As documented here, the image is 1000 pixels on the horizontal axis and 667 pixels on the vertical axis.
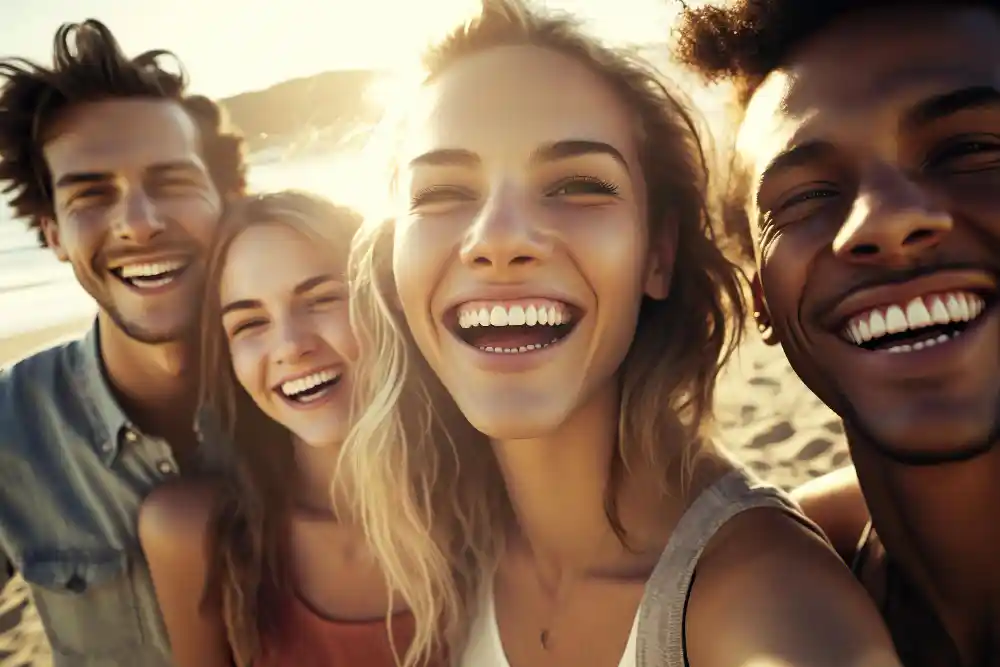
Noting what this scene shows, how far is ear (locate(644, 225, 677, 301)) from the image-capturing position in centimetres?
164

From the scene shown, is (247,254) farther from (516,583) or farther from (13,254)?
(13,254)

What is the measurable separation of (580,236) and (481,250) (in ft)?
→ 0.65

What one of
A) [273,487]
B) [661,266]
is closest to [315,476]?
[273,487]

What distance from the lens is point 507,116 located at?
1.46 meters

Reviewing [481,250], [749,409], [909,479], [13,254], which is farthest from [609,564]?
[13,254]

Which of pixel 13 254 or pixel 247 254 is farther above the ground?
pixel 247 254

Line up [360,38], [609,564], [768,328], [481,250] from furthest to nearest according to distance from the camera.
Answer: [360,38] < [768,328] < [609,564] < [481,250]

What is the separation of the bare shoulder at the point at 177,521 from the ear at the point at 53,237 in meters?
0.83

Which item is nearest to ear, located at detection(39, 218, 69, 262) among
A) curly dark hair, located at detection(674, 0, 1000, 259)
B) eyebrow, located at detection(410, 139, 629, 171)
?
eyebrow, located at detection(410, 139, 629, 171)

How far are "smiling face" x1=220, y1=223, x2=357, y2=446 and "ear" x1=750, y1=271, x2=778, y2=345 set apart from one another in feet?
3.41

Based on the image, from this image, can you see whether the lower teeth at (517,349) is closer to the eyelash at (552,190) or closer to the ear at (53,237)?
the eyelash at (552,190)

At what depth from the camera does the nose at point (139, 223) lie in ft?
6.93

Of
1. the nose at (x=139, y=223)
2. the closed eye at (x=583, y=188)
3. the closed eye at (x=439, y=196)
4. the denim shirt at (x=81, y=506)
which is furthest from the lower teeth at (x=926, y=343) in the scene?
the denim shirt at (x=81, y=506)

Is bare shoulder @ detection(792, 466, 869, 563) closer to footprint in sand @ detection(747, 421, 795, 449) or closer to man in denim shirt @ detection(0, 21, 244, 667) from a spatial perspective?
man in denim shirt @ detection(0, 21, 244, 667)
